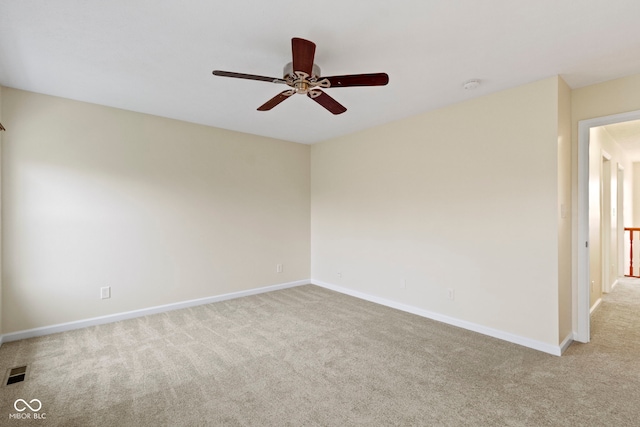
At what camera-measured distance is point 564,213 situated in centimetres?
279

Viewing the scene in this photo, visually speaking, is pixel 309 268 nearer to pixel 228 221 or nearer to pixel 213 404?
pixel 228 221

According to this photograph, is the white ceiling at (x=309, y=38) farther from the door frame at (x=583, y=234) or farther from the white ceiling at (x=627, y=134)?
the white ceiling at (x=627, y=134)

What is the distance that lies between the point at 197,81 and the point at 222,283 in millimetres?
2776

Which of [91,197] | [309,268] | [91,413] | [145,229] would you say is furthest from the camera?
[309,268]

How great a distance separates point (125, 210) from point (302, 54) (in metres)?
3.00

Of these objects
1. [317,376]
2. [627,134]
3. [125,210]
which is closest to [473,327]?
[317,376]

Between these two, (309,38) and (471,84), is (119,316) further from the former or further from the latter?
(471,84)

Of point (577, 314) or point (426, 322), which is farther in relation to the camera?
point (426, 322)

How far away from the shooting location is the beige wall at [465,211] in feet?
9.02

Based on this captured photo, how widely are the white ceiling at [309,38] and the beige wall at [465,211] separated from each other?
1.39 ft

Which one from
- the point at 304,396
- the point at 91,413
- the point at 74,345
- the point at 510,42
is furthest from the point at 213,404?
the point at 510,42

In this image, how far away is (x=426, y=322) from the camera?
11.3 ft

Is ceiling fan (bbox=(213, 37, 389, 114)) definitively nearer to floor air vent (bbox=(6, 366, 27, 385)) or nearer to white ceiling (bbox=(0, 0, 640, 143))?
white ceiling (bbox=(0, 0, 640, 143))

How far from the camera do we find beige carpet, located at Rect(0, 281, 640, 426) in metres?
1.88
